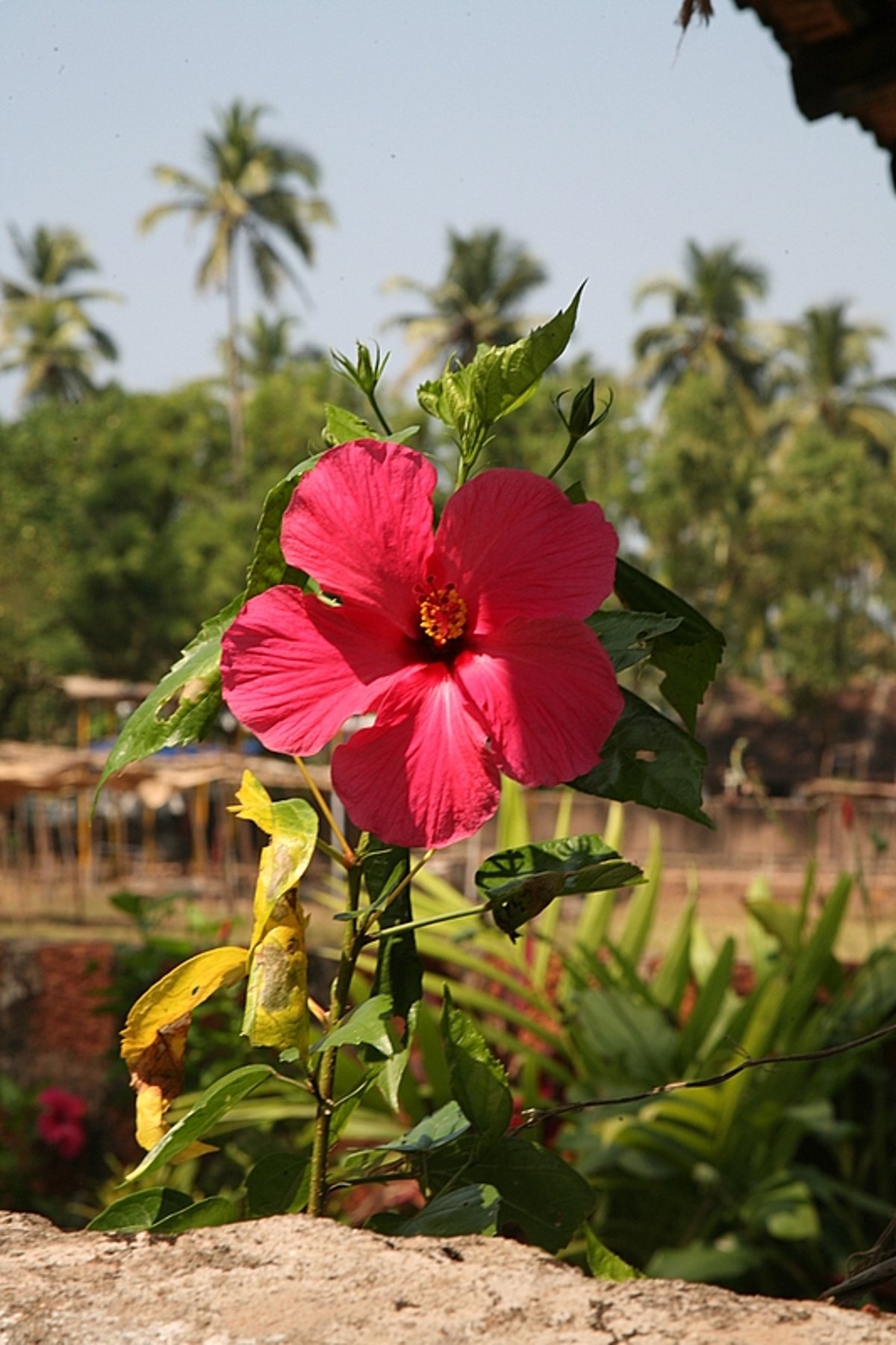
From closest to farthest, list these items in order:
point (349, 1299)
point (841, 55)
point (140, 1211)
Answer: point (349, 1299)
point (140, 1211)
point (841, 55)

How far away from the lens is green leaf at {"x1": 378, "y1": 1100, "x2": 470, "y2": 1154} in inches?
24.6

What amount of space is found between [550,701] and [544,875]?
0.06 meters

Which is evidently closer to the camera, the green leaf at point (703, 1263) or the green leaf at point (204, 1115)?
the green leaf at point (204, 1115)

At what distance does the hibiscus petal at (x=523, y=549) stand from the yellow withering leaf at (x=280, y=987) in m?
0.13

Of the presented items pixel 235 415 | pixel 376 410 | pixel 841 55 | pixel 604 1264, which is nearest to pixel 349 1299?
pixel 604 1264

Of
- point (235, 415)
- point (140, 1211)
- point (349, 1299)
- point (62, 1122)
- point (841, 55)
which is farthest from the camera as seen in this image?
point (235, 415)

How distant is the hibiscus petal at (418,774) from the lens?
55cm

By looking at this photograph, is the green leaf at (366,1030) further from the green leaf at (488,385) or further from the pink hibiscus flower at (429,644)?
the green leaf at (488,385)

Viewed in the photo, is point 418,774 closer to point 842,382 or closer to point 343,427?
point 343,427

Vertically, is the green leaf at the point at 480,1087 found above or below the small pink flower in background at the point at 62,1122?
above

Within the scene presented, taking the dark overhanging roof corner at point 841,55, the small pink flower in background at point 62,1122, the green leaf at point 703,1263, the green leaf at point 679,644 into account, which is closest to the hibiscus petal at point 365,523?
the green leaf at point 679,644

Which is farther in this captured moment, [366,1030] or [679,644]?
[679,644]

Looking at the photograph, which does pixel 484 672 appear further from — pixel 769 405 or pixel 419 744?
pixel 769 405

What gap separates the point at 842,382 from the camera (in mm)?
33875
